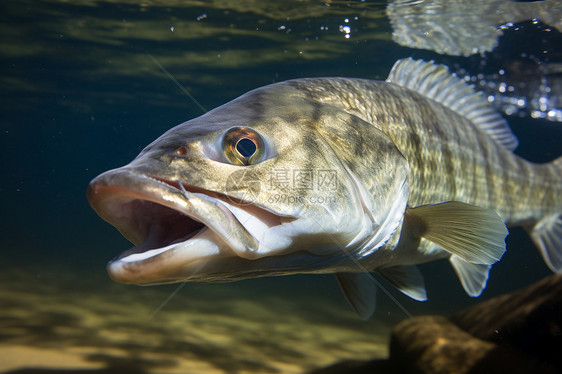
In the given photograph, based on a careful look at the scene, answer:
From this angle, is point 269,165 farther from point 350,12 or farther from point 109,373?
point 350,12

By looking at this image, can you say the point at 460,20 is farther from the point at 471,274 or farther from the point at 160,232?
the point at 160,232

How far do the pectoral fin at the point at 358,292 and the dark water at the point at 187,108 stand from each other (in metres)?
2.26

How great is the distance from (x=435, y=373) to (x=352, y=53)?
41.2 ft

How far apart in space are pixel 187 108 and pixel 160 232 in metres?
28.3

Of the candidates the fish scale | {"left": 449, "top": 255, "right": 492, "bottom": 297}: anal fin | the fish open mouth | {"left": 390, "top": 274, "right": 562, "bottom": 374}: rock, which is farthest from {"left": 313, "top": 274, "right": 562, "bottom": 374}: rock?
the fish open mouth

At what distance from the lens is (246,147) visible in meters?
1.96

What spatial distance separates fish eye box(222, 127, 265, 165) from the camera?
1.89 metres

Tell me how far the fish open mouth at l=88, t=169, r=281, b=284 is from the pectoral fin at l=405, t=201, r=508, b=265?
1.49 meters

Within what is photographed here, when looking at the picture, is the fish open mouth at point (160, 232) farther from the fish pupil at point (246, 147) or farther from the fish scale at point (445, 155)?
the fish scale at point (445, 155)

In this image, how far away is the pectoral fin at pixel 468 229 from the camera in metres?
2.63

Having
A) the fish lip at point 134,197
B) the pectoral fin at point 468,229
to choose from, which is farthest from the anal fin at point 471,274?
the fish lip at point 134,197

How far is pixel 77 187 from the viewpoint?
366ft

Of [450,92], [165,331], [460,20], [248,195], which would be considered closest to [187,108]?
[460,20]

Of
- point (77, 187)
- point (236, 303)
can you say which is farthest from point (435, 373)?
point (77, 187)
